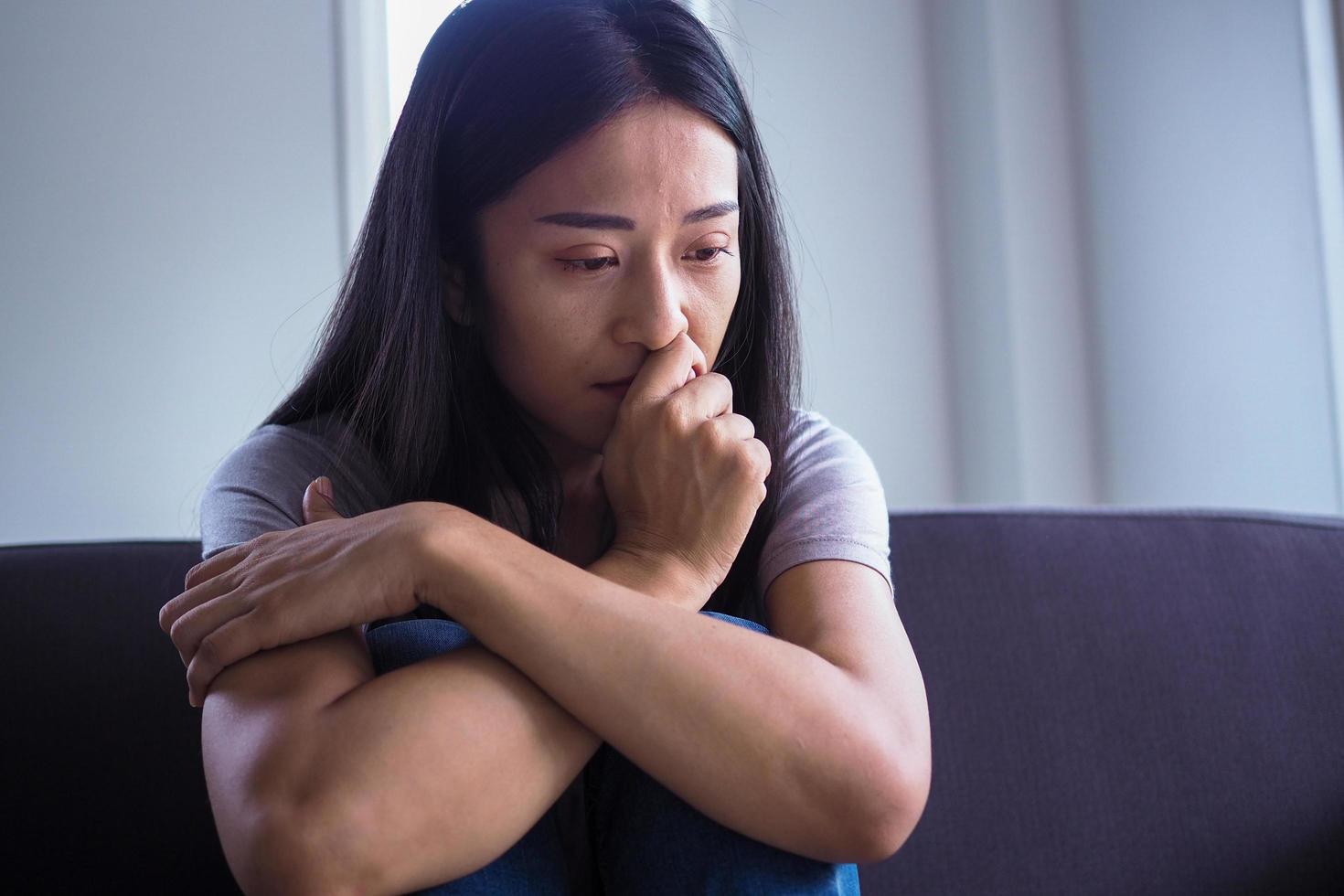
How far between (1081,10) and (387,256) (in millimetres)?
1921

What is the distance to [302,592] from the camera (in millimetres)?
734

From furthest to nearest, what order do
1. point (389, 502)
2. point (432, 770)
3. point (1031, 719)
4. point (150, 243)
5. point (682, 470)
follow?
1. point (150, 243)
2. point (1031, 719)
3. point (389, 502)
4. point (682, 470)
5. point (432, 770)

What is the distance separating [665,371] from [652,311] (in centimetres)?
5

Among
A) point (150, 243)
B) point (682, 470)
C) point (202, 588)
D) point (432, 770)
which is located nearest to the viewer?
point (432, 770)

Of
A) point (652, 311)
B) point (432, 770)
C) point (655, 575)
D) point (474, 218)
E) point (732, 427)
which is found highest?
point (474, 218)

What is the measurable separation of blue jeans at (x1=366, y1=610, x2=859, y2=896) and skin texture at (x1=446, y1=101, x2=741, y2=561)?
0.27 metres

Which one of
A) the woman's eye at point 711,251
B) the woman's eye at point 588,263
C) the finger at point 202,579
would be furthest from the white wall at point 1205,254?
the finger at point 202,579

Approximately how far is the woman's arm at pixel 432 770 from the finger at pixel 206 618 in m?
0.11

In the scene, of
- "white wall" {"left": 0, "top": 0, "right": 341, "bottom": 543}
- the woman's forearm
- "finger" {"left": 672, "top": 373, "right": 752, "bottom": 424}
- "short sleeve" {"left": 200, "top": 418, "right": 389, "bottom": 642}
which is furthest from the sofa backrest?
"white wall" {"left": 0, "top": 0, "right": 341, "bottom": 543}

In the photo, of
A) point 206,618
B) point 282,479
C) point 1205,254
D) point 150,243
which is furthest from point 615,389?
point 1205,254

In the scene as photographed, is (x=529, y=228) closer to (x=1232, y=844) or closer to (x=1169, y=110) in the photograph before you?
(x=1232, y=844)

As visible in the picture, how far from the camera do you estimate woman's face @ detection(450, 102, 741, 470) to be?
3.07ft

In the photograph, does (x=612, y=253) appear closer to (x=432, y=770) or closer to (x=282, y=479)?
(x=282, y=479)

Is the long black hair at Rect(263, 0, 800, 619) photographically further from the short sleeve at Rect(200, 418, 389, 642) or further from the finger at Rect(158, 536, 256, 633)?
the finger at Rect(158, 536, 256, 633)
